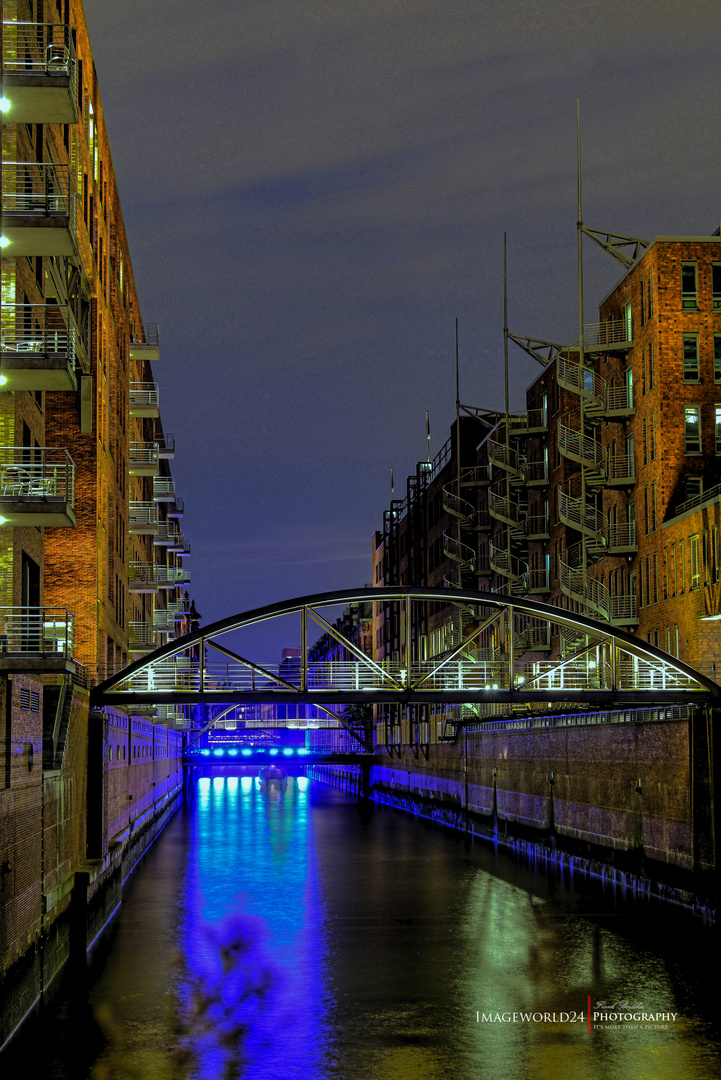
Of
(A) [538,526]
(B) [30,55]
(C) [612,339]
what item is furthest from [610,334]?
(B) [30,55]

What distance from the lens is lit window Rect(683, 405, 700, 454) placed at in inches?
1953

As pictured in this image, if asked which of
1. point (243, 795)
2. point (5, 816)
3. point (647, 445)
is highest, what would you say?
point (647, 445)

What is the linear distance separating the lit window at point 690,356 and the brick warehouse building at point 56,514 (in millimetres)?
21902

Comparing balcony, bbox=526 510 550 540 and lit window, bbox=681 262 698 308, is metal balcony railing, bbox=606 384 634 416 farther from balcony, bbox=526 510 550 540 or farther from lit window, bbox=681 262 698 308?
balcony, bbox=526 510 550 540

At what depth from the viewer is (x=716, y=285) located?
50.3 m

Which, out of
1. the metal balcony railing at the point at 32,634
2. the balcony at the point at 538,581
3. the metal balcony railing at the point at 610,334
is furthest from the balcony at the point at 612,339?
the metal balcony railing at the point at 32,634

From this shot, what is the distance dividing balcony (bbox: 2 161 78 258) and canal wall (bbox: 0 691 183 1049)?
9.49 m

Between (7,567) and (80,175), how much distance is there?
13963 millimetres

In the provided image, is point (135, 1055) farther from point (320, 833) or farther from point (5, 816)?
point (320, 833)

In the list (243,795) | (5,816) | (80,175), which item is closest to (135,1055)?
(5,816)

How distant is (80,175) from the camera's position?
3762cm

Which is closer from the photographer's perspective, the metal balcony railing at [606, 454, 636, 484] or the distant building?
the distant building

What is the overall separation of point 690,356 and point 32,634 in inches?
1176

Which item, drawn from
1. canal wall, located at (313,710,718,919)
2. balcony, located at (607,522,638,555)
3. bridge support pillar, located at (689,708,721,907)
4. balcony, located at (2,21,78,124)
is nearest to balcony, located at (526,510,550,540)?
canal wall, located at (313,710,718,919)
